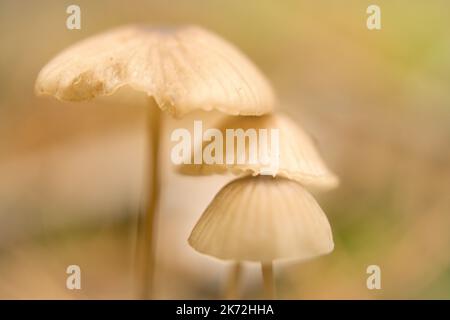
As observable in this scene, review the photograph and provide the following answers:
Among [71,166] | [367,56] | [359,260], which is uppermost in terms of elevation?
[367,56]

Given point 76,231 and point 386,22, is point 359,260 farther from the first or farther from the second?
point 76,231

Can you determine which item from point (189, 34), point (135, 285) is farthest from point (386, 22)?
point (135, 285)

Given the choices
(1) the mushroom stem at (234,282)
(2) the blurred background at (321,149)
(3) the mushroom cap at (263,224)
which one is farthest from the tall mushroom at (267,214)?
(2) the blurred background at (321,149)

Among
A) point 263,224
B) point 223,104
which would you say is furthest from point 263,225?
point 223,104

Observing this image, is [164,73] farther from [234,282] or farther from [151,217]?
[234,282]

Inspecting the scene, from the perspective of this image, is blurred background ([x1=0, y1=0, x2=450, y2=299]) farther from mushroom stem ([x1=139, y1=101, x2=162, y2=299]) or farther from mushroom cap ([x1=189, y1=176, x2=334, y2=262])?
mushroom cap ([x1=189, y1=176, x2=334, y2=262])

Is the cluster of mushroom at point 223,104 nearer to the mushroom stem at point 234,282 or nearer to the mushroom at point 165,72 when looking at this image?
the mushroom at point 165,72
